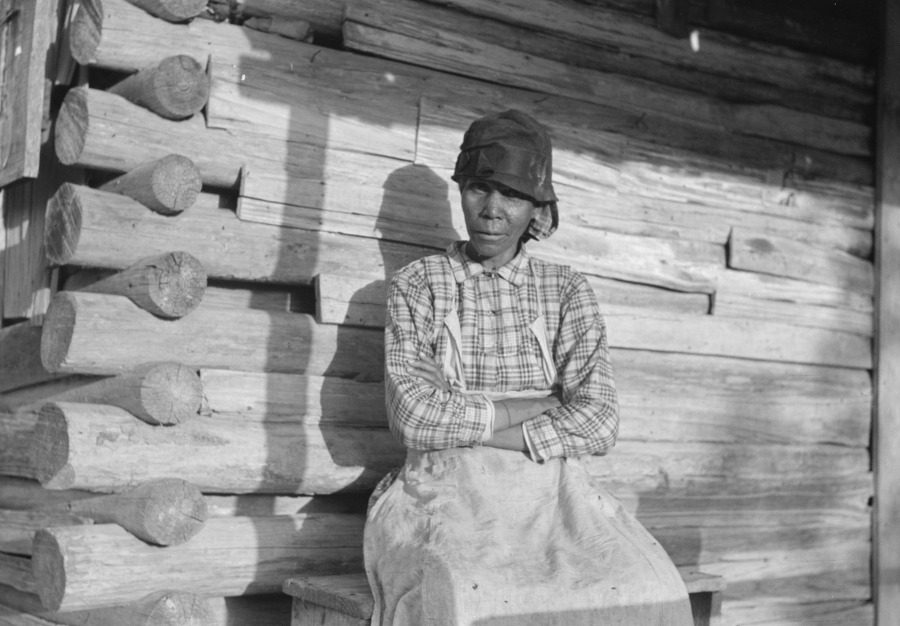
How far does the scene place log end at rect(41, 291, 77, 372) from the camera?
14.9 ft

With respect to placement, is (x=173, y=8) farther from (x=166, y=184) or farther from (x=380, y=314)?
(x=380, y=314)

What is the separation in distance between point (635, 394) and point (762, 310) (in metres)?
1.02

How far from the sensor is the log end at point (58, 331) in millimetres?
4547

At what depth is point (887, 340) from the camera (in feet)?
22.3

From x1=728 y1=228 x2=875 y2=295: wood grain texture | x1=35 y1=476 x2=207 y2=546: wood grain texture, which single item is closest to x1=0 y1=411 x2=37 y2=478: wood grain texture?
x1=35 y1=476 x2=207 y2=546: wood grain texture

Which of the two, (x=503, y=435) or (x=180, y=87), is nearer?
(x=503, y=435)

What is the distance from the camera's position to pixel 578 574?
401 cm

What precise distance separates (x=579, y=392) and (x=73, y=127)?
90.6 inches

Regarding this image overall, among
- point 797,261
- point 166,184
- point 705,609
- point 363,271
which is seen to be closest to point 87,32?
point 166,184

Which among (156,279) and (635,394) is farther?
(635,394)

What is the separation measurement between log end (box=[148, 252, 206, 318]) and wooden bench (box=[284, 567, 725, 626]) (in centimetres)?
117

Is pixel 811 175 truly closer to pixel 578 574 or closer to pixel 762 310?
pixel 762 310

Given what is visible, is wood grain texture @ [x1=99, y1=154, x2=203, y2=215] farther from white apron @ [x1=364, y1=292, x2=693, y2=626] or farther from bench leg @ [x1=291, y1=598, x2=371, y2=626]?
bench leg @ [x1=291, y1=598, x2=371, y2=626]

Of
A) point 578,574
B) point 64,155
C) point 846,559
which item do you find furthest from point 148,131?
point 846,559
